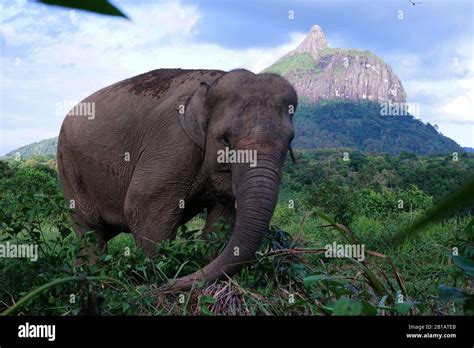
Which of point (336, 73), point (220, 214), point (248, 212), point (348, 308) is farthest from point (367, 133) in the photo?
point (348, 308)

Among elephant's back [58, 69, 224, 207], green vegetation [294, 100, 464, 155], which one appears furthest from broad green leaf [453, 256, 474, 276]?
green vegetation [294, 100, 464, 155]

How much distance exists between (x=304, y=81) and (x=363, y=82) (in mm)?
14307

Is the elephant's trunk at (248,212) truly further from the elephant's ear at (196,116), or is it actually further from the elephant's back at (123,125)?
the elephant's back at (123,125)

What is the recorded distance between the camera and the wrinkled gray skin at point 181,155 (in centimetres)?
410

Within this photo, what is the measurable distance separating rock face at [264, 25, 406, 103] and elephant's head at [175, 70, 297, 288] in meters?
119

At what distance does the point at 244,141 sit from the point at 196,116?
0.65 meters

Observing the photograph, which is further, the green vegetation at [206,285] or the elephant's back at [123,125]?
the elephant's back at [123,125]

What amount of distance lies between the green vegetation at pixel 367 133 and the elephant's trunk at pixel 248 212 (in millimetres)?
60593

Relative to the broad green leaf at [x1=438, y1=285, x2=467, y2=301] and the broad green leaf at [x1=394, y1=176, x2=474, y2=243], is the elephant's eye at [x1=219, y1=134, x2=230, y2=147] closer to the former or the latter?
the broad green leaf at [x1=438, y1=285, x2=467, y2=301]

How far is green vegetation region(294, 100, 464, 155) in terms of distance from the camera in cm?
6956

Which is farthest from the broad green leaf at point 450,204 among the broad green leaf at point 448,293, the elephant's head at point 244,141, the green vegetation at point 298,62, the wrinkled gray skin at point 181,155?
the green vegetation at point 298,62

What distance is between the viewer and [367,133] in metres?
78.7
